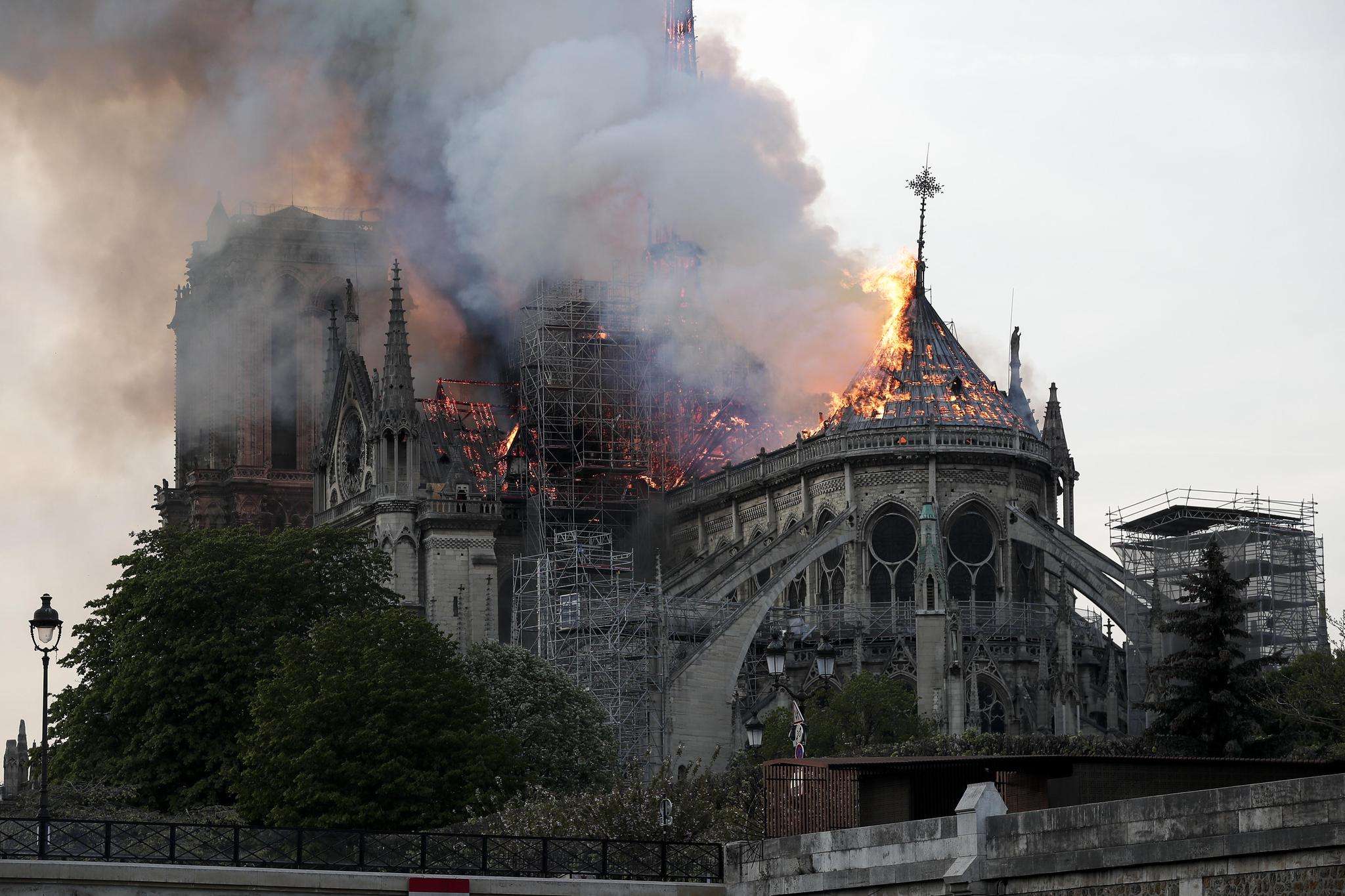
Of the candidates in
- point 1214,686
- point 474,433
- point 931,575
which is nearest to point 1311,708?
point 1214,686

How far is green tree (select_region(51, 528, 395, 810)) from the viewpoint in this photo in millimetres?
65375

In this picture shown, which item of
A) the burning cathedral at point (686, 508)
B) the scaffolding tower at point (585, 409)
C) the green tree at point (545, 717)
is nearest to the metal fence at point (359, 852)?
the green tree at point (545, 717)

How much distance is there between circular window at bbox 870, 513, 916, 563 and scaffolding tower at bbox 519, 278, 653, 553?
11.2m

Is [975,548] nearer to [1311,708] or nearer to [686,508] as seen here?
[686,508]

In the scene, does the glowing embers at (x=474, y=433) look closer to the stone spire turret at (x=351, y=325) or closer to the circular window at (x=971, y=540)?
the stone spire turret at (x=351, y=325)

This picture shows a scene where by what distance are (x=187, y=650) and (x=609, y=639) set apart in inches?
622

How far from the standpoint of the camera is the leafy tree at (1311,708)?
2226 inches

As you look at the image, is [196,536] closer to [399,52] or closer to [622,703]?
[622,703]

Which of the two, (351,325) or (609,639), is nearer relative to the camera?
(609,639)

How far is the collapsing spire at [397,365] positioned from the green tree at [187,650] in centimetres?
2199

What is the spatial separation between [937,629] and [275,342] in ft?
132

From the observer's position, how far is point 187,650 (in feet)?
217

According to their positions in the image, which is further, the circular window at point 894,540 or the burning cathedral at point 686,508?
the circular window at point 894,540

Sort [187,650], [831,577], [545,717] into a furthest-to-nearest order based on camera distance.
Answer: [831,577] → [545,717] → [187,650]
